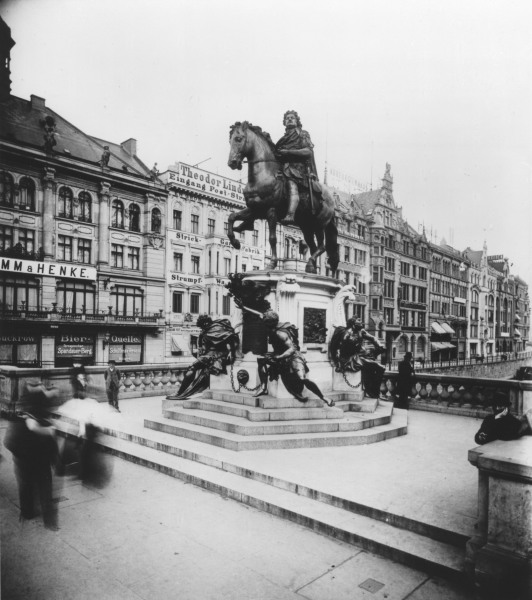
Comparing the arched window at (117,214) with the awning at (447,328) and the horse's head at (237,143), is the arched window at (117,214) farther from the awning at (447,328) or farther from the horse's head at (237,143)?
the awning at (447,328)

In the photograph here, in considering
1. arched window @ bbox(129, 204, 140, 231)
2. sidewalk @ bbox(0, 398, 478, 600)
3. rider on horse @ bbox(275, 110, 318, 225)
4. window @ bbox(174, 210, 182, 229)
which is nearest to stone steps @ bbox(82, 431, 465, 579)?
sidewalk @ bbox(0, 398, 478, 600)

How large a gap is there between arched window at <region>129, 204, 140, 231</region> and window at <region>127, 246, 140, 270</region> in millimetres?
1740

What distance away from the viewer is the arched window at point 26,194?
107 ft

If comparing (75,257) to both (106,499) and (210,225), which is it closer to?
(210,225)

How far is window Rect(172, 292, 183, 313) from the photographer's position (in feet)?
131

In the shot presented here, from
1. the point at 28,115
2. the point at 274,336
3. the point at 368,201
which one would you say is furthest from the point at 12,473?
the point at 368,201

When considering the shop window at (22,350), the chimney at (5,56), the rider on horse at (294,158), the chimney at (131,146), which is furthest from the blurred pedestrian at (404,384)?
the chimney at (131,146)

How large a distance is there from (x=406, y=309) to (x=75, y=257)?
134ft

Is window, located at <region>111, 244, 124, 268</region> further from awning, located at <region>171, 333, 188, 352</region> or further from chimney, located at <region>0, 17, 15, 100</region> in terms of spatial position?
chimney, located at <region>0, 17, 15, 100</region>

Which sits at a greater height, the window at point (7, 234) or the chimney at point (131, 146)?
the chimney at point (131, 146)

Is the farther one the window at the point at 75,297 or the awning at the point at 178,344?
the awning at the point at 178,344

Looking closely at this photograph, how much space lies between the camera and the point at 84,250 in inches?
1414

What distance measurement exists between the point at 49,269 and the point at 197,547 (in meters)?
31.9

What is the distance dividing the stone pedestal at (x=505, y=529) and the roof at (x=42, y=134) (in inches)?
1336
